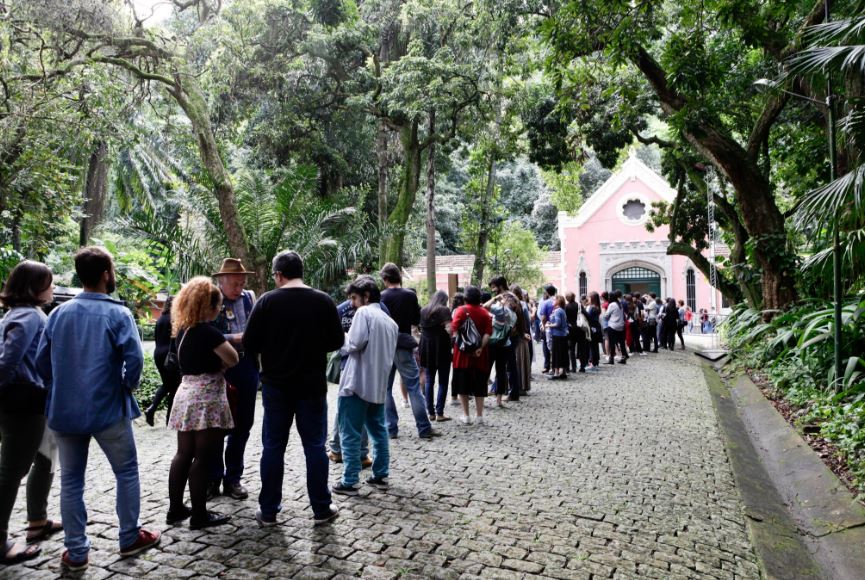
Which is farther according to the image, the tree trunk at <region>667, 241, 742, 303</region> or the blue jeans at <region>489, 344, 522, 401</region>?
the tree trunk at <region>667, 241, 742, 303</region>

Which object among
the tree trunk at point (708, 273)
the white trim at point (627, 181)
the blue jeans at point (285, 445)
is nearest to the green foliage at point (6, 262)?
the blue jeans at point (285, 445)

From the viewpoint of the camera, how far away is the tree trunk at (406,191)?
1703 centimetres

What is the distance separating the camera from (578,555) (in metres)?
3.83

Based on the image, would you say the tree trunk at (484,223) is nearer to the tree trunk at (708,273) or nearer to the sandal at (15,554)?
the tree trunk at (708,273)

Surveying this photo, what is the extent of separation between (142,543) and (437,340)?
418 centimetres

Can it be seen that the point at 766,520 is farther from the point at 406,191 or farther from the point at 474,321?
the point at 406,191

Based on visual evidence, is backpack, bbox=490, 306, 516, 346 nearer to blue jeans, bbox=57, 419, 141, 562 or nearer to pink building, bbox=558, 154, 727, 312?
blue jeans, bbox=57, 419, 141, 562

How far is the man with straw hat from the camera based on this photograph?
4.75 metres

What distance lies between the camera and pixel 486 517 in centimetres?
442

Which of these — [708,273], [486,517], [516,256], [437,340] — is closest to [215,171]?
[437,340]

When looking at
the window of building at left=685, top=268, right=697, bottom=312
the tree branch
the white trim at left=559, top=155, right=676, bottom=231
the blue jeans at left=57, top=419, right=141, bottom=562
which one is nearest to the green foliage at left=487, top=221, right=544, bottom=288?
the white trim at left=559, top=155, right=676, bottom=231

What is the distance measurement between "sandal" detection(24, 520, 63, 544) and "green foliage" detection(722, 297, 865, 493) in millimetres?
5847

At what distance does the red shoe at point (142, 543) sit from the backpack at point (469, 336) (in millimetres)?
4063

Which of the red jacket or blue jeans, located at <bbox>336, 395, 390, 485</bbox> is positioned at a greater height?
the red jacket
